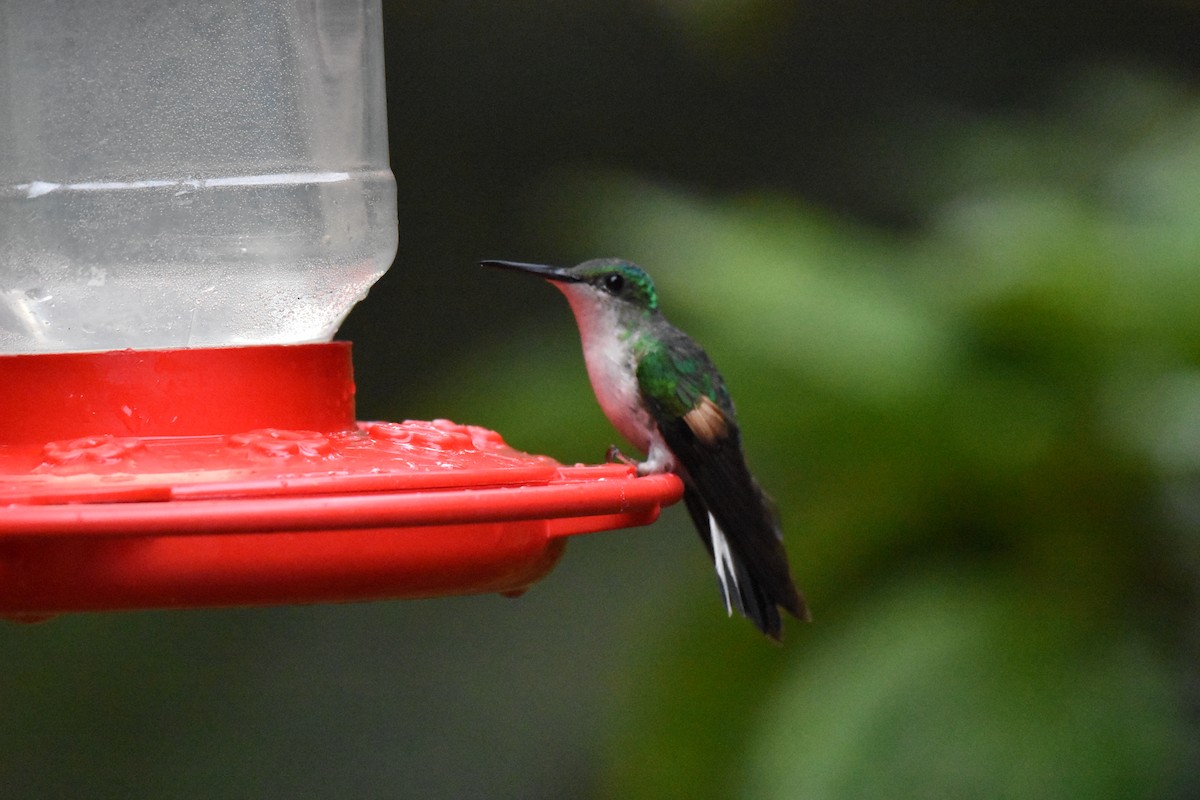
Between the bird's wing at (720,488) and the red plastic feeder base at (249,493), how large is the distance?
0.90 metres

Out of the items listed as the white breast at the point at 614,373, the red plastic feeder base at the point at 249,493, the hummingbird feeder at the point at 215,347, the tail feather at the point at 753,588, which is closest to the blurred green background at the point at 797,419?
the tail feather at the point at 753,588

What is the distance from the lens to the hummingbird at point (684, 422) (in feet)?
10.1

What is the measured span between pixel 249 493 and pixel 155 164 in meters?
0.91

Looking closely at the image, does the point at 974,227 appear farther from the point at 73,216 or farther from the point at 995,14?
the point at 73,216

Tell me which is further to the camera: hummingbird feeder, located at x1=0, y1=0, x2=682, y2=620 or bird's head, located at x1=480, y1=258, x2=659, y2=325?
bird's head, located at x1=480, y1=258, x2=659, y2=325

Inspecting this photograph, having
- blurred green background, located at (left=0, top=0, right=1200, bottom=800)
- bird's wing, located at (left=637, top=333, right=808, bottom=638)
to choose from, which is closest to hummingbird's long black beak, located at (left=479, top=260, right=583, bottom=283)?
bird's wing, located at (left=637, top=333, right=808, bottom=638)

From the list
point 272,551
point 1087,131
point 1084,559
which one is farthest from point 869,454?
point 272,551

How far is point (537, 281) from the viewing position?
7.55 meters

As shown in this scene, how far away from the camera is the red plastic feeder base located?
1582mm

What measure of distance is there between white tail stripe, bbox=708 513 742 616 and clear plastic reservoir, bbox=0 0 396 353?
1.10 m

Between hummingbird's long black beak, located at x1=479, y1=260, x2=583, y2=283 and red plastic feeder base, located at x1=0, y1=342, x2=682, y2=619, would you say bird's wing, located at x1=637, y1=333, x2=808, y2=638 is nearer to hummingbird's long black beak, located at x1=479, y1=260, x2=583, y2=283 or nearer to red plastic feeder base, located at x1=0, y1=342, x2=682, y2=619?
hummingbird's long black beak, located at x1=479, y1=260, x2=583, y2=283

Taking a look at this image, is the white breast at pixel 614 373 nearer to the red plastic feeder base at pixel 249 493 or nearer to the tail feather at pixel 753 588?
the tail feather at pixel 753 588

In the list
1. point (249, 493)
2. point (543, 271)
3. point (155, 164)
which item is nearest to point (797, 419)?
point (543, 271)

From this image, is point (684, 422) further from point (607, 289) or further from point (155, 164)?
point (155, 164)
